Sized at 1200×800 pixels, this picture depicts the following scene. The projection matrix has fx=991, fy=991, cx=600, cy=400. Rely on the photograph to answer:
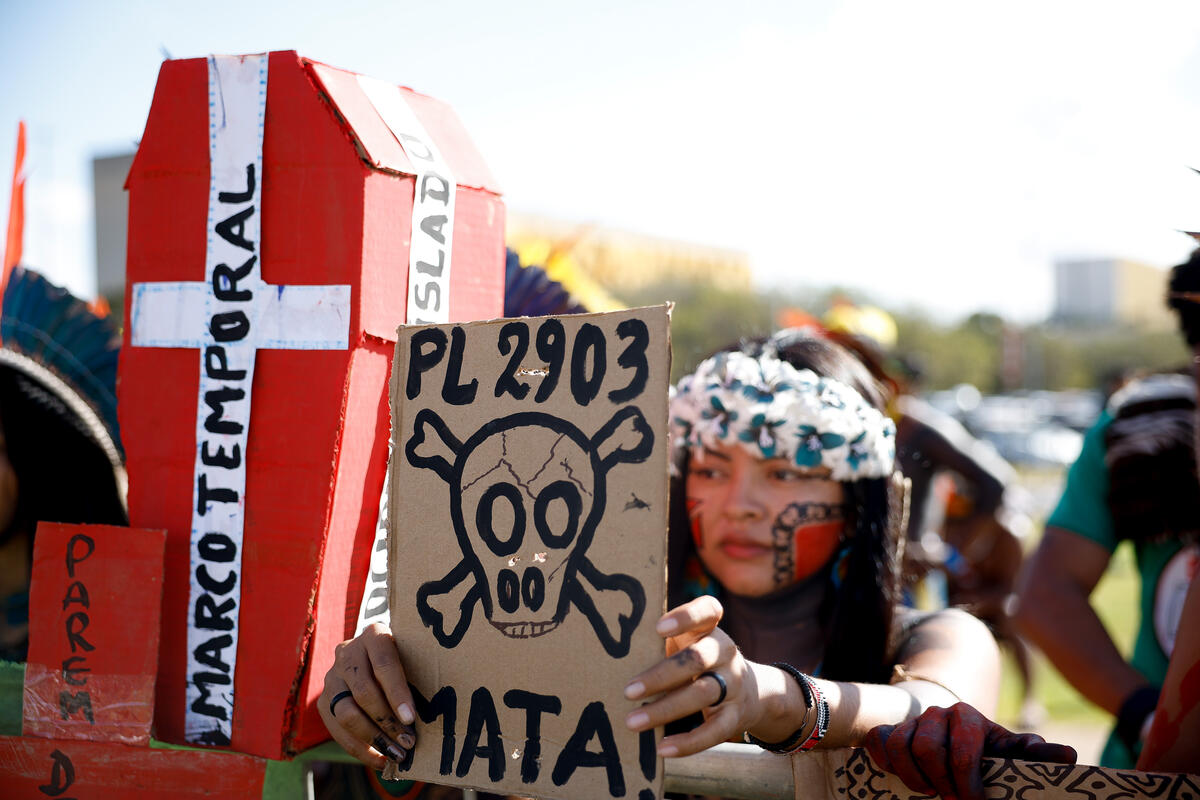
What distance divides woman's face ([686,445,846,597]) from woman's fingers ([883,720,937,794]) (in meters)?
0.70

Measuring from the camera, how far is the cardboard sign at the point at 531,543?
3.83 ft

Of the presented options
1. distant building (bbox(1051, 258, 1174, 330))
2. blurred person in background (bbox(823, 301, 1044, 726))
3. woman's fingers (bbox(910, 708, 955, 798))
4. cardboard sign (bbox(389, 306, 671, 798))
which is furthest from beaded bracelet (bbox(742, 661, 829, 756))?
distant building (bbox(1051, 258, 1174, 330))

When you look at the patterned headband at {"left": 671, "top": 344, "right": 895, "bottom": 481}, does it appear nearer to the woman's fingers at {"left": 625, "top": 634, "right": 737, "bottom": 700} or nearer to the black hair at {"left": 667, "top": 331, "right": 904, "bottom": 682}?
the black hair at {"left": 667, "top": 331, "right": 904, "bottom": 682}

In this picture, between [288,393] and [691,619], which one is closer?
[691,619]

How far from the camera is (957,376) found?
47.4 metres

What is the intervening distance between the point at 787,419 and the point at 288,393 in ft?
3.15

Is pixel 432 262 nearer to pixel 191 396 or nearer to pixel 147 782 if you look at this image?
pixel 191 396

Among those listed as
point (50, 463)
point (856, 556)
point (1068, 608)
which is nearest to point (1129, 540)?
point (1068, 608)

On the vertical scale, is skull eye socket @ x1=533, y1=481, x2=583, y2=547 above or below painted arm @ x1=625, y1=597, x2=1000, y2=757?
above

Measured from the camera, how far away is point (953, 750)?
1209mm

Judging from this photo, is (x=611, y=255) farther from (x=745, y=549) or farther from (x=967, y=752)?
(x=967, y=752)

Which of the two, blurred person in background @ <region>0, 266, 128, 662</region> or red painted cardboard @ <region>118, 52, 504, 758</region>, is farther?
blurred person in background @ <region>0, 266, 128, 662</region>

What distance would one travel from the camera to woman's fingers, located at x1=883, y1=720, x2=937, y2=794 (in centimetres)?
123

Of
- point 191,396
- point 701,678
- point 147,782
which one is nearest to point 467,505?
point 701,678
